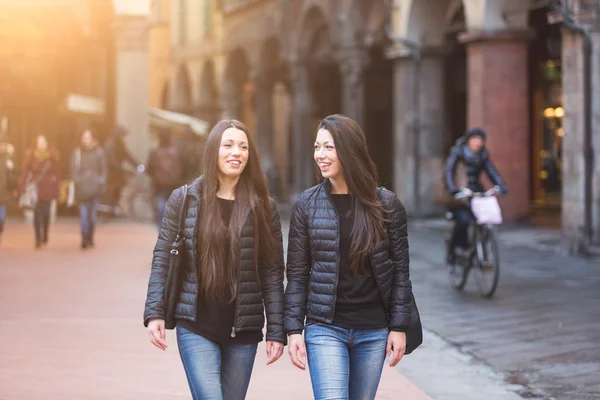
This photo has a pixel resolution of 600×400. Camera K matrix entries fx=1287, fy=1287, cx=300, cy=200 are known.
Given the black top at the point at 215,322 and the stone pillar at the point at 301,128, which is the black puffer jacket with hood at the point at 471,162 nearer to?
the black top at the point at 215,322

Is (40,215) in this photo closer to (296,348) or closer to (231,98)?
(296,348)

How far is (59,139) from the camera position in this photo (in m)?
25.7

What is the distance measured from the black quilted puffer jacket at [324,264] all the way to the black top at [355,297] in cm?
3

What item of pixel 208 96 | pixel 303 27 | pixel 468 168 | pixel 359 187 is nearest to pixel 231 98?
pixel 208 96

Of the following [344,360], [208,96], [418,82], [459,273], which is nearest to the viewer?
[344,360]

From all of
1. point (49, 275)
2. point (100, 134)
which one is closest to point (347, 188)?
point (49, 275)

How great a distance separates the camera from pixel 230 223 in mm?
4539

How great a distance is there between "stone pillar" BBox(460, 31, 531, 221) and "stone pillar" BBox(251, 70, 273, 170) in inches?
654

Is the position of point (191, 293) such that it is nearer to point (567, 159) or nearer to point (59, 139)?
point (567, 159)

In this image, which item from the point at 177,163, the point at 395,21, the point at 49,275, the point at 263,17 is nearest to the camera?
the point at 49,275

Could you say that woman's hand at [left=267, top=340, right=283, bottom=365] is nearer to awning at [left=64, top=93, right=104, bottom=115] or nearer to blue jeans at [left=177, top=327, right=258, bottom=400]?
blue jeans at [left=177, top=327, right=258, bottom=400]

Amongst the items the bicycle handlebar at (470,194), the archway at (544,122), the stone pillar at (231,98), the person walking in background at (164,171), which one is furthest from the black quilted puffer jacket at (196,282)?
the stone pillar at (231,98)

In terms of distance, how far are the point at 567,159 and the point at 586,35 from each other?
1685 millimetres

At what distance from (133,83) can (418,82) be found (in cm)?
583
